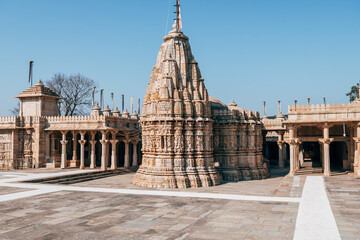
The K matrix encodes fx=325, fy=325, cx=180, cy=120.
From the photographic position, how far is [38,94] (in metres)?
38.1

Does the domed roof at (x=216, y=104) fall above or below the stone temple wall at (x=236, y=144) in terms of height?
above

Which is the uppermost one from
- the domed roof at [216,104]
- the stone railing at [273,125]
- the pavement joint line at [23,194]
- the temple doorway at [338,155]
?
the domed roof at [216,104]

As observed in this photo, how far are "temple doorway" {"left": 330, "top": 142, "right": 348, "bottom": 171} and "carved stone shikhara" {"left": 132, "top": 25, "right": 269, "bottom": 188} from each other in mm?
11699

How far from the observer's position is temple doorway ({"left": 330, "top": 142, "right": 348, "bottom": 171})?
113 feet

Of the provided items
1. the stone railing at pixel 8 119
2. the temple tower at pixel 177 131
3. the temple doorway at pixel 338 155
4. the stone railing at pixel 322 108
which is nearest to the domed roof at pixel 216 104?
the temple tower at pixel 177 131

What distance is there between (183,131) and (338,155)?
23.6 m

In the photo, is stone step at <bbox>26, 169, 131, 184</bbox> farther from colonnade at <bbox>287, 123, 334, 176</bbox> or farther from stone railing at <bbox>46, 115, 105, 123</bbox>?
colonnade at <bbox>287, 123, 334, 176</bbox>

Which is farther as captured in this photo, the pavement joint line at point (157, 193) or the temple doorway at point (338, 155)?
the temple doorway at point (338, 155)

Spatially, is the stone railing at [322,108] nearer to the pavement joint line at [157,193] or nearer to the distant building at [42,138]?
the pavement joint line at [157,193]

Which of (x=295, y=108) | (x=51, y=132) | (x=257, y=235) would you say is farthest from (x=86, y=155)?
(x=257, y=235)

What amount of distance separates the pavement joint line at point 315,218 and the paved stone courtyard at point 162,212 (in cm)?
17

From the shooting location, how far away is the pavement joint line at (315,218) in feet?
38.8

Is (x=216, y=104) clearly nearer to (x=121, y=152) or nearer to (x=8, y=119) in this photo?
(x=121, y=152)

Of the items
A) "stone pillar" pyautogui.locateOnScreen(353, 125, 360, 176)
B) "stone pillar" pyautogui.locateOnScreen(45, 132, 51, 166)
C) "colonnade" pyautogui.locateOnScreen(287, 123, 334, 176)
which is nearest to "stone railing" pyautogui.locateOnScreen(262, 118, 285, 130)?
"colonnade" pyautogui.locateOnScreen(287, 123, 334, 176)
